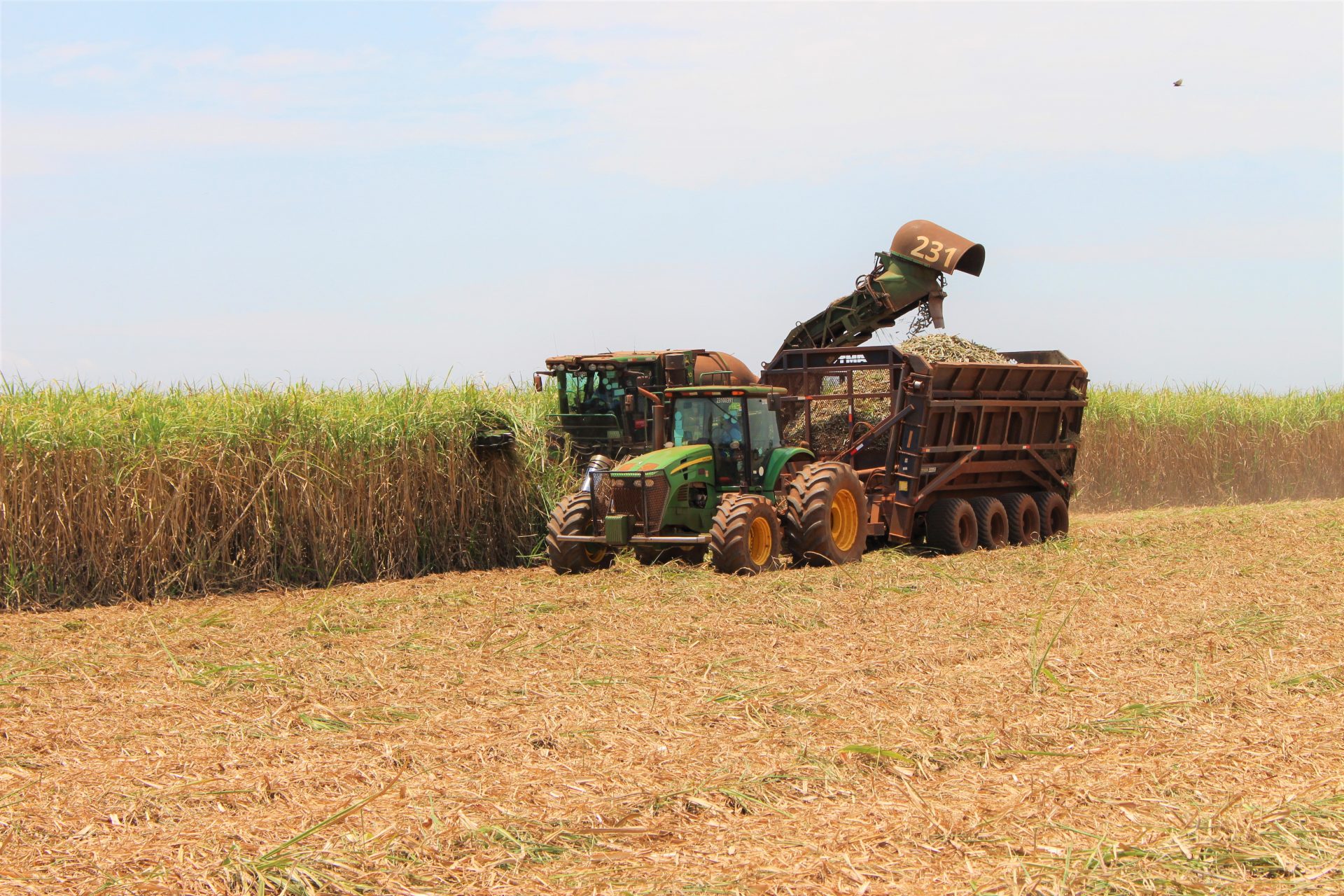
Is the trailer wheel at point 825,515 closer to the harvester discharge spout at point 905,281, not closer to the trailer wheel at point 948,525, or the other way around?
the trailer wheel at point 948,525

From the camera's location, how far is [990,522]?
14.8 m

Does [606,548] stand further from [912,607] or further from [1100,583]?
[1100,583]

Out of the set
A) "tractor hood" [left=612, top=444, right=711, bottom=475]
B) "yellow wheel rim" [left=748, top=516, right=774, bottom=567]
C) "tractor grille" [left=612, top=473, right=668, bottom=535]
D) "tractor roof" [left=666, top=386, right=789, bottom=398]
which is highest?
"tractor roof" [left=666, top=386, right=789, bottom=398]

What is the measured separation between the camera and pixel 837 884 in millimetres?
4543

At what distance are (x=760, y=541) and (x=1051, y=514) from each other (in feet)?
A: 18.6

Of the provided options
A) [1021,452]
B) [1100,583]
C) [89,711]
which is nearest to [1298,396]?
[1021,452]

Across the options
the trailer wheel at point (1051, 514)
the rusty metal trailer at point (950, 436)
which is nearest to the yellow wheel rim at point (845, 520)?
the rusty metal trailer at point (950, 436)

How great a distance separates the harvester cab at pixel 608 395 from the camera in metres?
15.1

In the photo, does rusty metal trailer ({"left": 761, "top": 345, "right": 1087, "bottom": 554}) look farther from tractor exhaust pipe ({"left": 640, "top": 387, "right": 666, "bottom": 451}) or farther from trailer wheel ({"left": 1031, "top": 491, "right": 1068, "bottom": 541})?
tractor exhaust pipe ({"left": 640, "top": 387, "right": 666, "bottom": 451})

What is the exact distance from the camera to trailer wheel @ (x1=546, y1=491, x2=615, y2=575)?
1238 cm

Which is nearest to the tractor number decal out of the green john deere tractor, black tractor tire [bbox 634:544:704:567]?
the green john deere tractor

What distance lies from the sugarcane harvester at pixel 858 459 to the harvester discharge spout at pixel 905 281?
0.06ft

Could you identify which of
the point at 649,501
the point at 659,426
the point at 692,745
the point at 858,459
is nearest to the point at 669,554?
the point at 649,501

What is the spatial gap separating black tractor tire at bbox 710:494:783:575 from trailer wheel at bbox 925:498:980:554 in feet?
8.76
